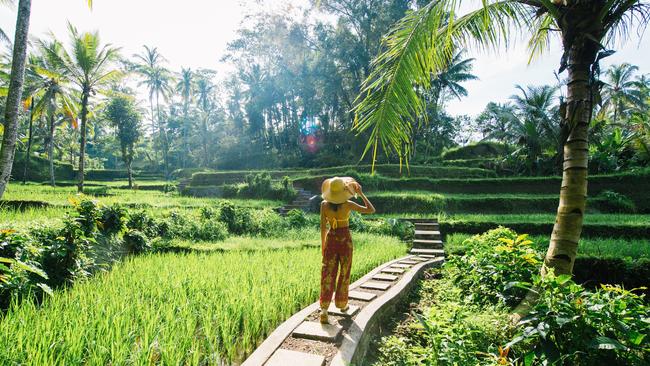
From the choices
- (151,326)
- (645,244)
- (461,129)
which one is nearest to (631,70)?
(461,129)

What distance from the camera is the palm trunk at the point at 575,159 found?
2.63m

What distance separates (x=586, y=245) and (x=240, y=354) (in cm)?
843

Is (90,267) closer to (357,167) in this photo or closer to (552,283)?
(552,283)

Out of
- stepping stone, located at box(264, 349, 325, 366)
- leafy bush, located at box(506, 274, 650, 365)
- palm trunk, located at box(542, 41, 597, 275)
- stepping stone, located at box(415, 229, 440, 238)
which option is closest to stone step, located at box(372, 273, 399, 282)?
palm trunk, located at box(542, 41, 597, 275)

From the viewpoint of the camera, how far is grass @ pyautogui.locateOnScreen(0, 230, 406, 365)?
6.45ft

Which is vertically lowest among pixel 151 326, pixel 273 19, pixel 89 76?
pixel 151 326

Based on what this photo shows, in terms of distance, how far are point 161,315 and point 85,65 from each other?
17752 mm

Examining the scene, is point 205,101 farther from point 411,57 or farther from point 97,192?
point 411,57

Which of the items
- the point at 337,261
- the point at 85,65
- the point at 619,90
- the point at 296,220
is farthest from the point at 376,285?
the point at 619,90

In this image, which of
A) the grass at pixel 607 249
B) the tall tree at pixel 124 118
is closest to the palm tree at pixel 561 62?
the grass at pixel 607 249

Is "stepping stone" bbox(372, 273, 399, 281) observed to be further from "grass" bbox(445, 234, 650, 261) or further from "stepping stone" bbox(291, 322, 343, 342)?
"grass" bbox(445, 234, 650, 261)

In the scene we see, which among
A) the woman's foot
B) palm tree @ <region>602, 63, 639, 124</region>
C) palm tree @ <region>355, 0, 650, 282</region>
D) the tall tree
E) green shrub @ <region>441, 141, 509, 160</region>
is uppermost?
palm tree @ <region>602, 63, 639, 124</region>

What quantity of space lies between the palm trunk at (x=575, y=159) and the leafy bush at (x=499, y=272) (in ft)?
1.55

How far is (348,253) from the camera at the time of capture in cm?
309
